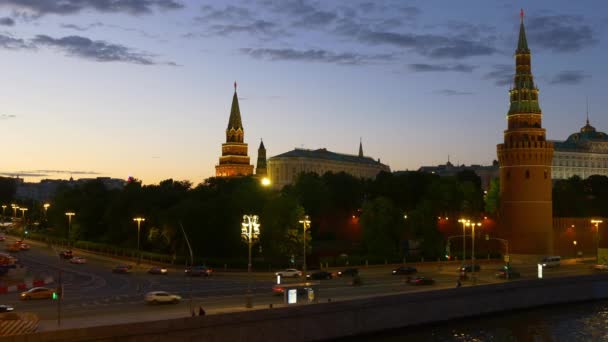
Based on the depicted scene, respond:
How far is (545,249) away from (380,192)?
35.2 meters

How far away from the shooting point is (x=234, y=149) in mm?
172750

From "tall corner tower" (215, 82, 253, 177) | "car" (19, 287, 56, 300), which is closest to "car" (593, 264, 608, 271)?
"car" (19, 287, 56, 300)

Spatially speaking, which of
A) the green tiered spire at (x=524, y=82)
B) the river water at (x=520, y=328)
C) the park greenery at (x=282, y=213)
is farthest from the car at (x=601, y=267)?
the green tiered spire at (x=524, y=82)

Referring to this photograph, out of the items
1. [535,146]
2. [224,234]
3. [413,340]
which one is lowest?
[413,340]

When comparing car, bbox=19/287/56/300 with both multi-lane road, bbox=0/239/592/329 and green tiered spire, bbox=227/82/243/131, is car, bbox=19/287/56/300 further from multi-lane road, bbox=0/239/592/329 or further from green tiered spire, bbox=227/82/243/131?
green tiered spire, bbox=227/82/243/131

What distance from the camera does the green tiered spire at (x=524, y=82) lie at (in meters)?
94.8

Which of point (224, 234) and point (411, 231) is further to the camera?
point (411, 231)

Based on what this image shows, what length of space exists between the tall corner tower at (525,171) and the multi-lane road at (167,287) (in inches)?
287

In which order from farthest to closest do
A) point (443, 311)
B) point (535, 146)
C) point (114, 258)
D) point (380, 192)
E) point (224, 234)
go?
point (380, 192) < point (535, 146) < point (114, 258) < point (224, 234) < point (443, 311)

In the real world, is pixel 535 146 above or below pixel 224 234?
above

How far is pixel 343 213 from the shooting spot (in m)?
122

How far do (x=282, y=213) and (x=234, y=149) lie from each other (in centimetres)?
9646

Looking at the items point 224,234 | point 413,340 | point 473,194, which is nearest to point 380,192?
point 473,194

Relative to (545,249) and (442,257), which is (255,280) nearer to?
(442,257)
